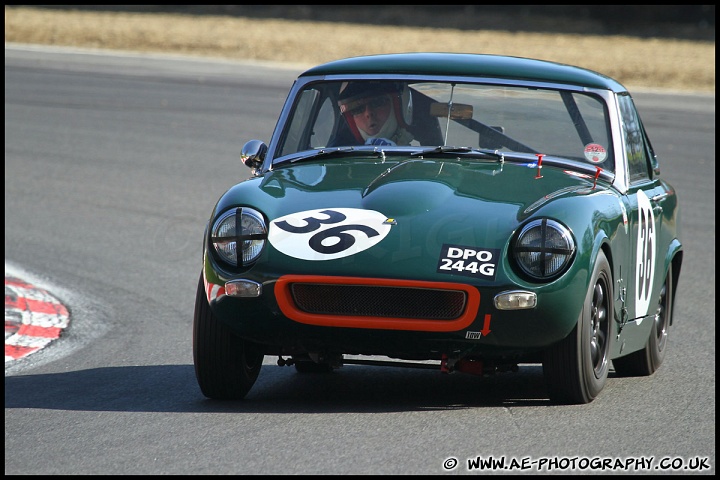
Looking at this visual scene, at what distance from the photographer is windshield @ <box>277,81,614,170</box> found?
5973mm

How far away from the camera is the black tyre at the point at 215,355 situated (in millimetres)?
5219

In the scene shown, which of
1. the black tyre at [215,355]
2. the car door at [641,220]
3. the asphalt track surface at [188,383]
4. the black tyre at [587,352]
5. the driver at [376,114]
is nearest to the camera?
the asphalt track surface at [188,383]

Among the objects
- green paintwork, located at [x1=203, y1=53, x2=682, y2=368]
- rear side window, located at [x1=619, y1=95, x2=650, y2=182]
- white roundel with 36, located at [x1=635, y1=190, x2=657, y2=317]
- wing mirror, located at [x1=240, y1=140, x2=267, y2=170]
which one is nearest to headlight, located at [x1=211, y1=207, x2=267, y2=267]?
green paintwork, located at [x1=203, y1=53, x2=682, y2=368]

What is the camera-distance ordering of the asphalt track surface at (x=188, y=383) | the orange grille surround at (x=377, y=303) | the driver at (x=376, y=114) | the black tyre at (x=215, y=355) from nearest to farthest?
the asphalt track surface at (x=188, y=383), the orange grille surround at (x=377, y=303), the black tyre at (x=215, y=355), the driver at (x=376, y=114)

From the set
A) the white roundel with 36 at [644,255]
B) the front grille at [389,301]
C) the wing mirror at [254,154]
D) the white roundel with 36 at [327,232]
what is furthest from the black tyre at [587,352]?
the wing mirror at [254,154]

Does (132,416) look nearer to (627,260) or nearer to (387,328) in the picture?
(387,328)

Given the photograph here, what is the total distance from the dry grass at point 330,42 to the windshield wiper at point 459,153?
17.1 meters

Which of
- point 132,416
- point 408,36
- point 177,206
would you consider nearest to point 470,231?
point 132,416

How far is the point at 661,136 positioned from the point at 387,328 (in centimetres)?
1265

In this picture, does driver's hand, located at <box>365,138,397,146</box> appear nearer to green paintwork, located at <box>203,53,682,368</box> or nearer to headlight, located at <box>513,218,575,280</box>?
green paintwork, located at <box>203,53,682,368</box>

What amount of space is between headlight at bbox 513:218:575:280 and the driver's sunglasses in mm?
1456

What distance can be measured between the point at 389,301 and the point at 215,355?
0.83 m

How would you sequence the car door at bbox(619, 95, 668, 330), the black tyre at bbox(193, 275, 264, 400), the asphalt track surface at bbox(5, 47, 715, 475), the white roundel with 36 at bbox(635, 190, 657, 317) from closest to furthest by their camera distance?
the asphalt track surface at bbox(5, 47, 715, 475)
the black tyre at bbox(193, 275, 264, 400)
the car door at bbox(619, 95, 668, 330)
the white roundel with 36 at bbox(635, 190, 657, 317)

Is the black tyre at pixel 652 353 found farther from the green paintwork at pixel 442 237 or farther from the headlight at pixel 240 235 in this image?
the headlight at pixel 240 235
